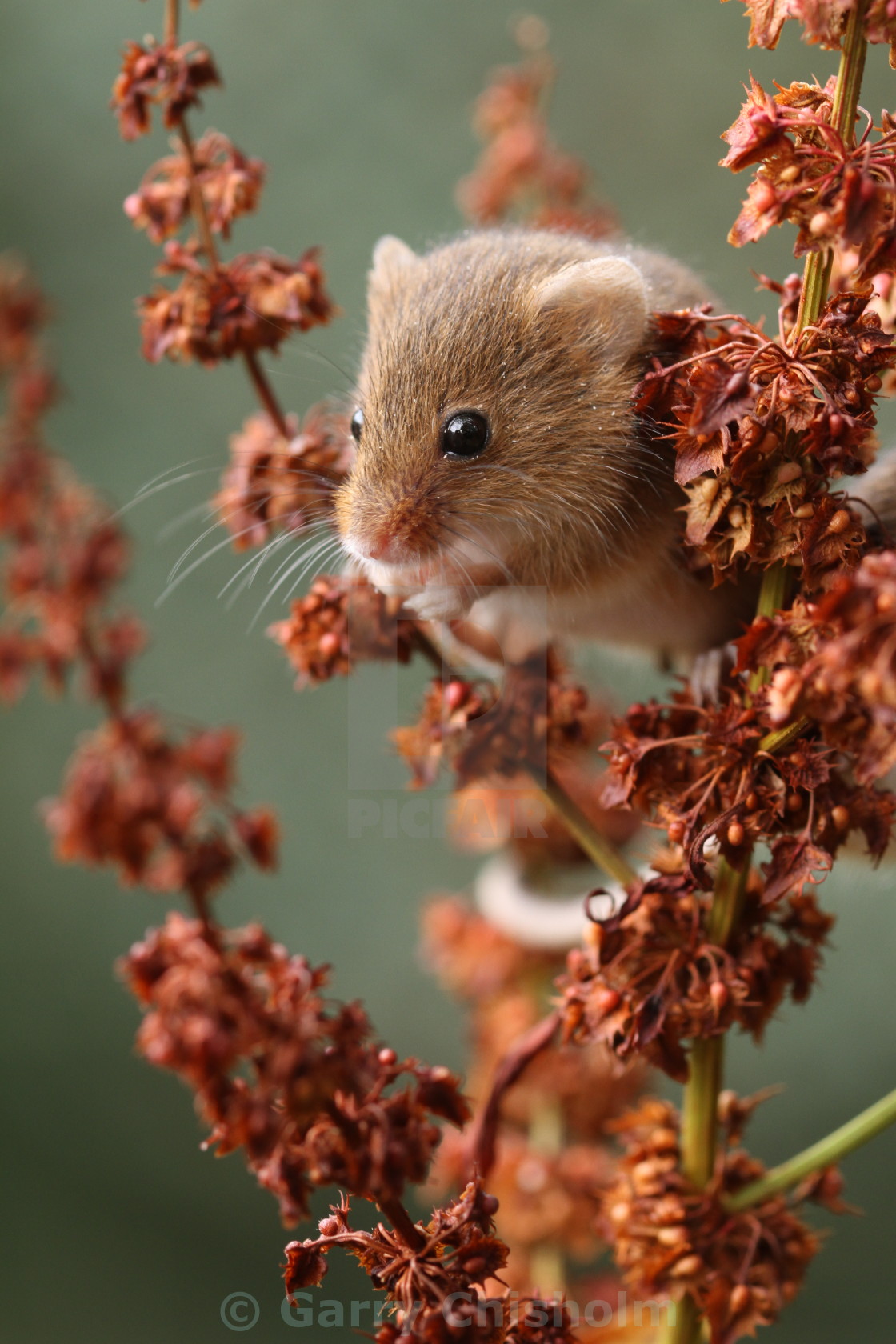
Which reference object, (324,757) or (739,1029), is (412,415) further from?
(324,757)

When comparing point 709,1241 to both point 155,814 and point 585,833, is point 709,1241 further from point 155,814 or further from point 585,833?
point 155,814

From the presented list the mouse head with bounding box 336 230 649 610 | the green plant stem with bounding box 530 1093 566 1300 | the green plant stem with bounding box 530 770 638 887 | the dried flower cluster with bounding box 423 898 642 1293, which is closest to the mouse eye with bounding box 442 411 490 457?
the mouse head with bounding box 336 230 649 610

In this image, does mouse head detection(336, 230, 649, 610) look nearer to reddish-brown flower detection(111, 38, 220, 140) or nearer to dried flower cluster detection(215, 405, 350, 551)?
dried flower cluster detection(215, 405, 350, 551)

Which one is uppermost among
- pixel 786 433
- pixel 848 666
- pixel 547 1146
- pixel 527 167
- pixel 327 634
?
pixel 527 167

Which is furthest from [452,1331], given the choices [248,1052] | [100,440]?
[100,440]

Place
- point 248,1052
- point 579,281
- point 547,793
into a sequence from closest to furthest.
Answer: point 248,1052 → point 547,793 → point 579,281

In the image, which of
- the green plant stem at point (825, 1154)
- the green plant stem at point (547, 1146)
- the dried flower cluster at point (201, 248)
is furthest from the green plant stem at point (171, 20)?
the green plant stem at point (547, 1146)

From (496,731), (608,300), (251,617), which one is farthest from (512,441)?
(251,617)
